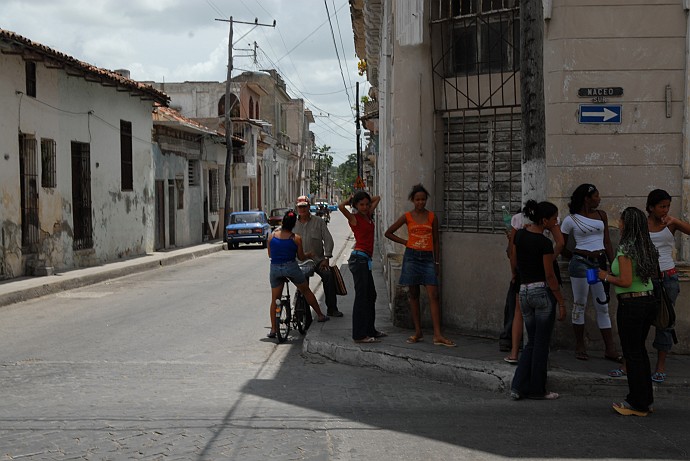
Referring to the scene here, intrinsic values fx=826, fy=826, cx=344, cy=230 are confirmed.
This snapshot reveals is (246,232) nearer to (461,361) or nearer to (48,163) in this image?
(48,163)

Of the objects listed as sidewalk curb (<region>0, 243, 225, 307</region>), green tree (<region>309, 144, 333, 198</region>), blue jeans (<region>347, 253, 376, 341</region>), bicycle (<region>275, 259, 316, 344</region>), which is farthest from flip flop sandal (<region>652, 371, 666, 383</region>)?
green tree (<region>309, 144, 333, 198</region>)

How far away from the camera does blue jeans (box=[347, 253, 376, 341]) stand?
898 centimetres

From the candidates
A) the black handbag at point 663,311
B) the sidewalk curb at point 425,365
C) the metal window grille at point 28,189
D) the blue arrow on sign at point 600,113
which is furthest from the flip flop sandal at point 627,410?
the metal window grille at point 28,189

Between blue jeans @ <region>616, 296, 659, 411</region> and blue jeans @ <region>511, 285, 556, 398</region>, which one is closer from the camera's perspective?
blue jeans @ <region>616, 296, 659, 411</region>

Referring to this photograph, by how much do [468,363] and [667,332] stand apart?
1.76m

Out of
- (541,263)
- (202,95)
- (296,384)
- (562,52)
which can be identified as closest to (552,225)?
(541,263)

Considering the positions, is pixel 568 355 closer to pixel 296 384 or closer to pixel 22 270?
pixel 296 384

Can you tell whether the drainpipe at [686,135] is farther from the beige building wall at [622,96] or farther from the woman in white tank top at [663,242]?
the woman in white tank top at [663,242]

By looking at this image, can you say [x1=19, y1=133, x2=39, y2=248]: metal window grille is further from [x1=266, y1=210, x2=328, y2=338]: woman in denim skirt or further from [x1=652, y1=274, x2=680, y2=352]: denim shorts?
[x1=652, y1=274, x2=680, y2=352]: denim shorts

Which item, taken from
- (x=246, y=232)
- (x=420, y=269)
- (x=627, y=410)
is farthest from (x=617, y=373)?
(x=246, y=232)

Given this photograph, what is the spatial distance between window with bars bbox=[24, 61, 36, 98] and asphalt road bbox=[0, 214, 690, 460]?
30.3 feet

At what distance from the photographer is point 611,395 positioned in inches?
280

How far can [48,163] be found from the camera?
19.3 m

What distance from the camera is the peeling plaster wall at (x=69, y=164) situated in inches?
678
